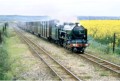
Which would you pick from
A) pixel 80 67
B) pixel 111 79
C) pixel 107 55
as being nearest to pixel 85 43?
pixel 107 55

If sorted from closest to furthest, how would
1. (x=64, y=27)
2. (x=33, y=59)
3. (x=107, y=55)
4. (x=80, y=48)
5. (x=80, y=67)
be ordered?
1. (x=80, y=67)
2. (x=33, y=59)
3. (x=107, y=55)
4. (x=80, y=48)
5. (x=64, y=27)

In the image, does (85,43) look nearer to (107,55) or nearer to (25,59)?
(107,55)

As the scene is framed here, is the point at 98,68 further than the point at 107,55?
No

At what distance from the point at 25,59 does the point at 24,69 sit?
13.7ft

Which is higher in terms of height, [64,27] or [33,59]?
[64,27]

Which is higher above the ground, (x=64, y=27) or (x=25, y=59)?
(x=64, y=27)

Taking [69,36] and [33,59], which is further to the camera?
[69,36]

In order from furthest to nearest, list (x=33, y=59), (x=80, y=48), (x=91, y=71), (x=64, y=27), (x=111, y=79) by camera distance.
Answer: (x=64, y=27) < (x=80, y=48) < (x=33, y=59) < (x=91, y=71) < (x=111, y=79)

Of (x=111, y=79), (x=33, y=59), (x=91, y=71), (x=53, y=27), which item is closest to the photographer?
(x=111, y=79)

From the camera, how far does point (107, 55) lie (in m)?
23.4

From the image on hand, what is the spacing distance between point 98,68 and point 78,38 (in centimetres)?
802

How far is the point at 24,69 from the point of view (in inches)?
679

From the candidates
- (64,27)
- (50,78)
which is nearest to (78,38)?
(64,27)

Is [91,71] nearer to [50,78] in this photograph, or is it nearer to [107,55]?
[50,78]
